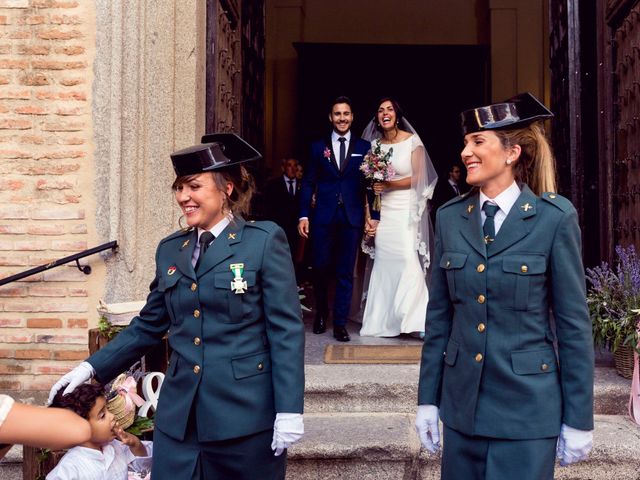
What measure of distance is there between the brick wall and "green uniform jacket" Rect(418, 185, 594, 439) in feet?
11.1

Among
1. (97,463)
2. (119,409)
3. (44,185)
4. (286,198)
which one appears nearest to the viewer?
(97,463)

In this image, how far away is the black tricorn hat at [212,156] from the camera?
264 cm

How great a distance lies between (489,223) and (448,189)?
29.5ft

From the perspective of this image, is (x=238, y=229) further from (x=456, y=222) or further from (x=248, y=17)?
(x=248, y=17)

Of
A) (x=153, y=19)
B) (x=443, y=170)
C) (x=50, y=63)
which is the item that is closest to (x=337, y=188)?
(x=153, y=19)

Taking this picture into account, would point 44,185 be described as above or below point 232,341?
above

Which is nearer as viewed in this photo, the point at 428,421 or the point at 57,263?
the point at 428,421

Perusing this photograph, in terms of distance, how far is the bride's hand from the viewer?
248 inches

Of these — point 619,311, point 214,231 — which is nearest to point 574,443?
point 214,231

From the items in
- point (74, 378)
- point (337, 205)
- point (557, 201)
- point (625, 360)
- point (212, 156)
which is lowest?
point (625, 360)

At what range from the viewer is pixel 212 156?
2.68m

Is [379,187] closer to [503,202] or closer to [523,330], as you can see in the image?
[503,202]

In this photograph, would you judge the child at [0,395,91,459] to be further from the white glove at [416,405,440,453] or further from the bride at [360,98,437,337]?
the bride at [360,98,437,337]

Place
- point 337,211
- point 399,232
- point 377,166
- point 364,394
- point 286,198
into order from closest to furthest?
point 364,394, point 377,166, point 337,211, point 399,232, point 286,198
